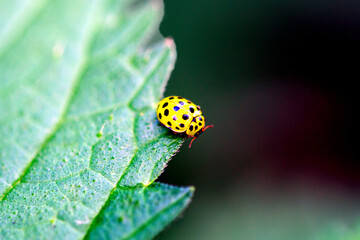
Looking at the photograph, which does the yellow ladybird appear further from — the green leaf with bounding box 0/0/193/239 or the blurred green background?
the blurred green background

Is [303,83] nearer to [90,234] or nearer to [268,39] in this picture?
[268,39]

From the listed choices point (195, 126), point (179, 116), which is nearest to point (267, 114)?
point (195, 126)

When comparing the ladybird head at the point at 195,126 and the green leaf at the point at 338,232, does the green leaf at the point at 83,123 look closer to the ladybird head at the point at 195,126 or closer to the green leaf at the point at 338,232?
the ladybird head at the point at 195,126

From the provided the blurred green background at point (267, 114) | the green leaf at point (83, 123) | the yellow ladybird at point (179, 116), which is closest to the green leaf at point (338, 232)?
the blurred green background at point (267, 114)

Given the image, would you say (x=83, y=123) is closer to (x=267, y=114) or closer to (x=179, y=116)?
(x=179, y=116)

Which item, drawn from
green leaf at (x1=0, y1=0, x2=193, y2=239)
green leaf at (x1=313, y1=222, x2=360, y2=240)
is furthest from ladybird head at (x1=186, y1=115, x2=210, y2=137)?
green leaf at (x1=313, y1=222, x2=360, y2=240)

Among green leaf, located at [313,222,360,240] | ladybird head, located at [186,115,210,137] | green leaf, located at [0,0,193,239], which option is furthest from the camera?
green leaf, located at [313,222,360,240]

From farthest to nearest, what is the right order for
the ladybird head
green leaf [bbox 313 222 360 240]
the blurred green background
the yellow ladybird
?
the blurred green background < green leaf [bbox 313 222 360 240] < the ladybird head < the yellow ladybird
